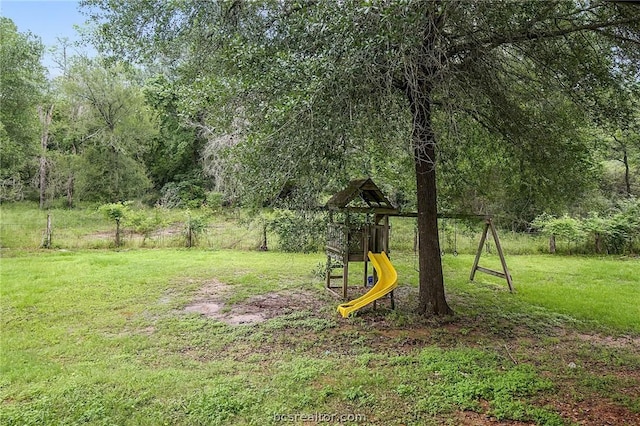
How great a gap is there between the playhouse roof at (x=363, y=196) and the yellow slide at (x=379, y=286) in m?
0.63

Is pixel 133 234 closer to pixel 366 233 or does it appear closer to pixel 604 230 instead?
pixel 366 233

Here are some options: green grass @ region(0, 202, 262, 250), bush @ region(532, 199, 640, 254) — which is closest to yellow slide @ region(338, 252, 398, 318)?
green grass @ region(0, 202, 262, 250)

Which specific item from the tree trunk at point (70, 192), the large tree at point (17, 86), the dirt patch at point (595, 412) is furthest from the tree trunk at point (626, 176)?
the tree trunk at point (70, 192)

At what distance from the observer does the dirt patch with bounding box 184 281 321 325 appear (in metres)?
4.82

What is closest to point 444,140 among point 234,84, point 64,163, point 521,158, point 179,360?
point 521,158

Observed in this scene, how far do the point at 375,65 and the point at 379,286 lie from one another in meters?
2.79

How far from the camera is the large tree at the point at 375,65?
119 inches

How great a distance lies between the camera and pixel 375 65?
121 inches

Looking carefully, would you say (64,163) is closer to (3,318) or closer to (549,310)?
(3,318)

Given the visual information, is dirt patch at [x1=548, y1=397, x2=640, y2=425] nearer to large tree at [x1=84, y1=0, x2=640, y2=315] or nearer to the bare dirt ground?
the bare dirt ground

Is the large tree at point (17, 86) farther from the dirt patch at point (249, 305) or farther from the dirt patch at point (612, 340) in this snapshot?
the dirt patch at point (612, 340)

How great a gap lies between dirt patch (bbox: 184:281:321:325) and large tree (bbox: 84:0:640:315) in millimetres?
1647

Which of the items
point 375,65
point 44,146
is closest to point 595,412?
point 375,65

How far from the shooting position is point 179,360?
11.5ft
